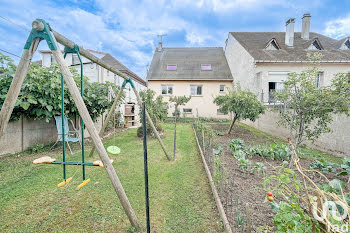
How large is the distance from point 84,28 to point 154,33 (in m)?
18.3

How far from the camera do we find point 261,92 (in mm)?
12094

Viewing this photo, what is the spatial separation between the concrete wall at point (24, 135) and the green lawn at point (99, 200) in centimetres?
58

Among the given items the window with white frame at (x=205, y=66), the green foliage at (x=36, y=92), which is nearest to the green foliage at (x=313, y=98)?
the green foliage at (x=36, y=92)

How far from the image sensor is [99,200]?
274 cm

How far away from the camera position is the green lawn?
7.15 ft

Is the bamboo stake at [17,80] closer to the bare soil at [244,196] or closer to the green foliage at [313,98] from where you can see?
the bare soil at [244,196]

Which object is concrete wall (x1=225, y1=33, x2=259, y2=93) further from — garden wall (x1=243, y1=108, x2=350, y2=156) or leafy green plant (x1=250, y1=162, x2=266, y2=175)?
leafy green plant (x1=250, y1=162, x2=266, y2=175)

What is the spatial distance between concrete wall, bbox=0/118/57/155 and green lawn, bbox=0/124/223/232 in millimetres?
577

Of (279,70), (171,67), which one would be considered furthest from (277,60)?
(171,67)

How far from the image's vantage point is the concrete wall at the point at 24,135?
4645 mm

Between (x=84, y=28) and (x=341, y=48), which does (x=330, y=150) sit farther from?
(x=341, y=48)

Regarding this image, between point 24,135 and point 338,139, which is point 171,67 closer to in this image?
point 24,135

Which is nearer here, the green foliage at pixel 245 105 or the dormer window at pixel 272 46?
the green foliage at pixel 245 105

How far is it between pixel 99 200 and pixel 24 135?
13.7 feet
